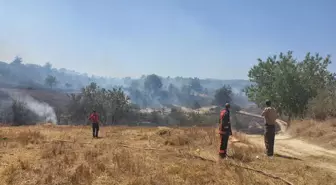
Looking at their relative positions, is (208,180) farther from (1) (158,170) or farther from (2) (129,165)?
(2) (129,165)

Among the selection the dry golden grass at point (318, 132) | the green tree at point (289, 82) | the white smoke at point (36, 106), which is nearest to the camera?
the dry golden grass at point (318, 132)

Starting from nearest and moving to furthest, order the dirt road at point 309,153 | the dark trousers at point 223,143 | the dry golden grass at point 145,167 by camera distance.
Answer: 1. the dry golden grass at point 145,167
2. the dark trousers at point 223,143
3. the dirt road at point 309,153

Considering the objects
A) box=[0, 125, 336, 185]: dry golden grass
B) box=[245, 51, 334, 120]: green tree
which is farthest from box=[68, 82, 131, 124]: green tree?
A: box=[0, 125, 336, 185]: dry golden grass

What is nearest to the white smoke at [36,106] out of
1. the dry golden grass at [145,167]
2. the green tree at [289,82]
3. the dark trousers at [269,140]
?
the green tree at [289,82]

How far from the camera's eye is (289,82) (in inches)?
1438

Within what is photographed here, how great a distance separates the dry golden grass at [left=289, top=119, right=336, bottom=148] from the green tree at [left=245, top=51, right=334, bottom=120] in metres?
12.6

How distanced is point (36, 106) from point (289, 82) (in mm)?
85485

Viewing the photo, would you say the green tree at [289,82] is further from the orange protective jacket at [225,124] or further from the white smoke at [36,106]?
the white smoke at [36,106]

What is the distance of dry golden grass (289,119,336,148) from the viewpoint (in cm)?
1786

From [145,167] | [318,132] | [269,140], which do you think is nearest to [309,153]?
[269,140]

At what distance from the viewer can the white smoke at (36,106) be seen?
89250mm

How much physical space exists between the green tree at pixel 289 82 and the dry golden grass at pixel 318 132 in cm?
1257

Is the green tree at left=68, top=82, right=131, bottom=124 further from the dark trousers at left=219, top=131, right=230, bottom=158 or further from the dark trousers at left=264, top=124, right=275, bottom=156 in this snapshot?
the dark trousers at left=219, top=131, right=230, bottom=158

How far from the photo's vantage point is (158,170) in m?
10.7
